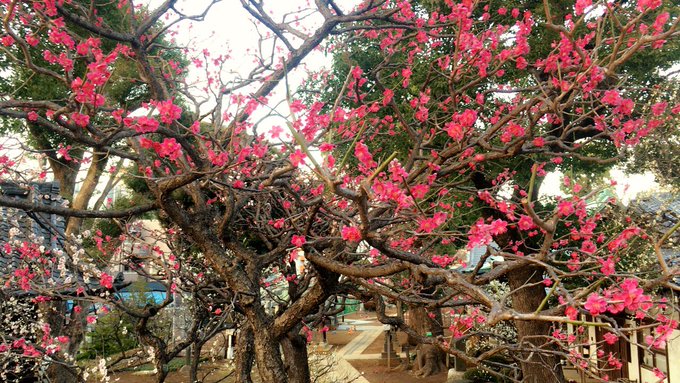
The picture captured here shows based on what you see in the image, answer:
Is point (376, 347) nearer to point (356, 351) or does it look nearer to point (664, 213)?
point (356, 351)

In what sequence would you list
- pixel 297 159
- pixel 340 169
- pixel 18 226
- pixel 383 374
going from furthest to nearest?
pixel 383 374 < pixel 18 226 < pixel 297 159 < pixel 340 169

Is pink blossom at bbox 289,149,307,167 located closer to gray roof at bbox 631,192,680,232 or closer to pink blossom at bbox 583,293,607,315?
pink blossom at bbox 583,293,607,315

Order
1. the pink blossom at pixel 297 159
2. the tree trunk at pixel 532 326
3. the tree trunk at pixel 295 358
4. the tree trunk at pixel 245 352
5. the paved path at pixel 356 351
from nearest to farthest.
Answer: the pink blossom at pixel 297 159 → the tree trunk at pixel 245 352 → the tree trunk at pixel 295 358 → the tree trunk at pixel 532 326 → the paved path at pixel 356 351

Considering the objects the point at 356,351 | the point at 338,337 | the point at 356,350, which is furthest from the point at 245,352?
the point at 338,337

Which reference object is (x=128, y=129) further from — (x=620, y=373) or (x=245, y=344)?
(x=620, y=373)

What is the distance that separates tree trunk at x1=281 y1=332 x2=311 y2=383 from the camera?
752cm

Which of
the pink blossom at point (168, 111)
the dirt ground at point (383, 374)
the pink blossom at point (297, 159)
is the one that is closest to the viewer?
the pink blossom at point (297, 159)

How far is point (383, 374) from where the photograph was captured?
17.6 m

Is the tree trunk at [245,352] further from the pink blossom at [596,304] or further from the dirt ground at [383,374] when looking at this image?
the dirt ground at [383,374]

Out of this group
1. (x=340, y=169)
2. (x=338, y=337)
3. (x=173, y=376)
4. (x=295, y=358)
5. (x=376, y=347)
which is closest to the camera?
(x=340, y=169)

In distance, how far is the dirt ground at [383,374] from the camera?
16.3m

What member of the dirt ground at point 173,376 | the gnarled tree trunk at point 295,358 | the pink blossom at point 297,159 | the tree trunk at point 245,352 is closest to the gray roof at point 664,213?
the gnarled tree trunk at point 295,358

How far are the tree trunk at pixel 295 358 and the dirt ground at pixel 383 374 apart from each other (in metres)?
7.76

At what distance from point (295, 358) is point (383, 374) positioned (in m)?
10.9
